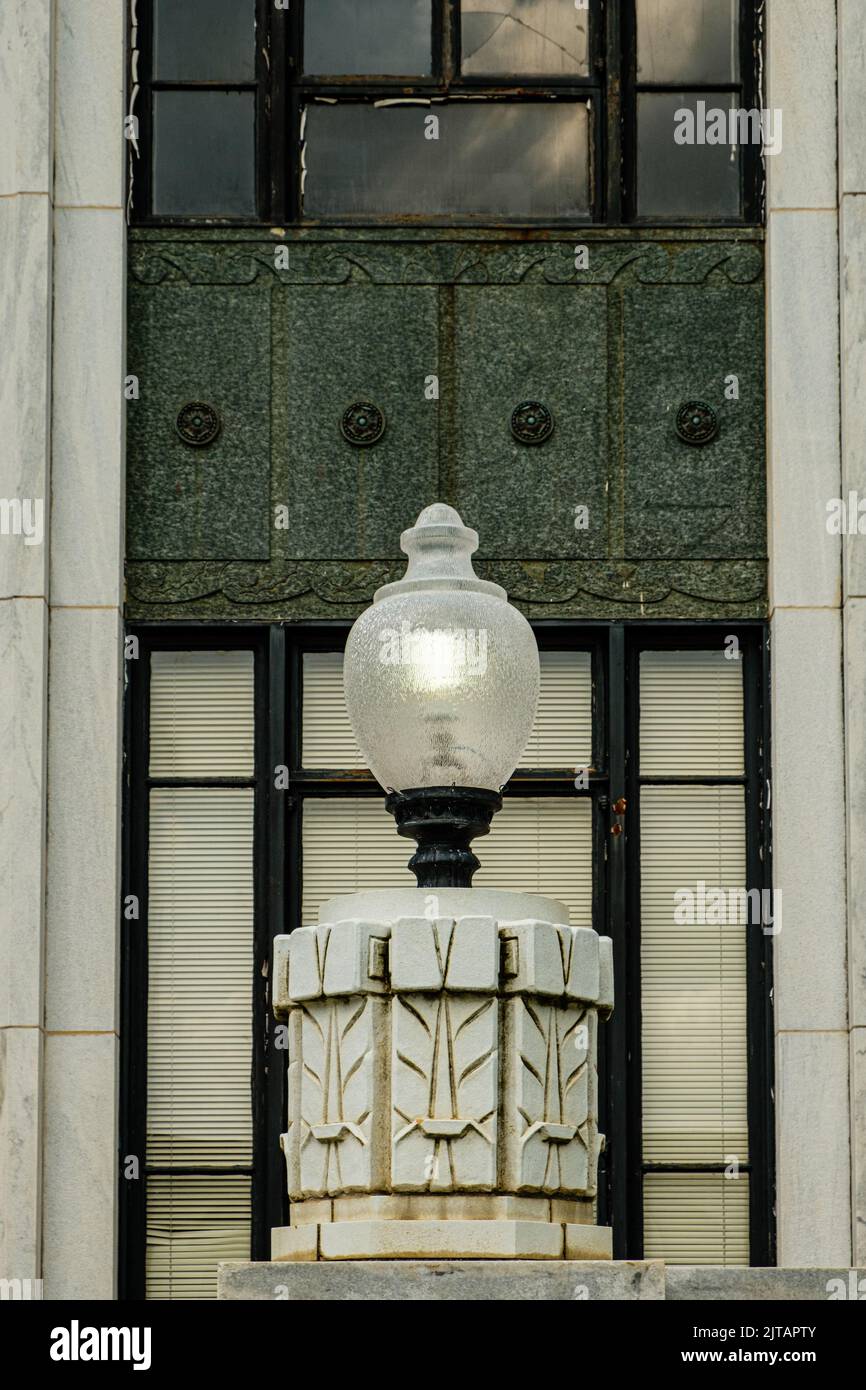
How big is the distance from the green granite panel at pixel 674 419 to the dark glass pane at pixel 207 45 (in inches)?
114

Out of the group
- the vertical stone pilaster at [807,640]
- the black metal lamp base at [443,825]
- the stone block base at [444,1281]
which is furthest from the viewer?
the vertical stone pilaster at [807,640]

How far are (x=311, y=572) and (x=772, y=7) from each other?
14.5ft

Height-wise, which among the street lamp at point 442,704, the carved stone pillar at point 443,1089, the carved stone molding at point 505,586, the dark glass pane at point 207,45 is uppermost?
the dark glass pane at point 207,45

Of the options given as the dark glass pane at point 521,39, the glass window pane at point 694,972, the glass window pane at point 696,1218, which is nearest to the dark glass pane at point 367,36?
the dark glass pane at point 521,39

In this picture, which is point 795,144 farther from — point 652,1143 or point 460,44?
point 652,1143

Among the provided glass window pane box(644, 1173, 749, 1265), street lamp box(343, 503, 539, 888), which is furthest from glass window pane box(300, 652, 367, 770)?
street lamp box(343, 503, 539, 888)

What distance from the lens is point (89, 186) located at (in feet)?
52.3

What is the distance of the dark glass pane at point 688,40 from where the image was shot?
16.5 m

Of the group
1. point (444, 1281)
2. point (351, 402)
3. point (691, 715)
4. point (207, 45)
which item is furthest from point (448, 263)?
point (444, 1281)

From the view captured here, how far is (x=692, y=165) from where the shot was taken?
16.4m

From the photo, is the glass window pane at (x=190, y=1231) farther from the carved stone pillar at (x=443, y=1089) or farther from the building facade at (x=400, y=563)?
the carved stone pillar at (x=443, y=1089)

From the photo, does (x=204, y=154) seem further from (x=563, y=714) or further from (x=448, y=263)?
(x=563, y=714)

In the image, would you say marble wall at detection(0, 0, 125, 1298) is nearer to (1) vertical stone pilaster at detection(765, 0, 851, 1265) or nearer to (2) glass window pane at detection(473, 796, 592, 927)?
(2) glass window pane at detection(473, 796, 592, 927)

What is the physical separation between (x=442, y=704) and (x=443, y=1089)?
125cm
